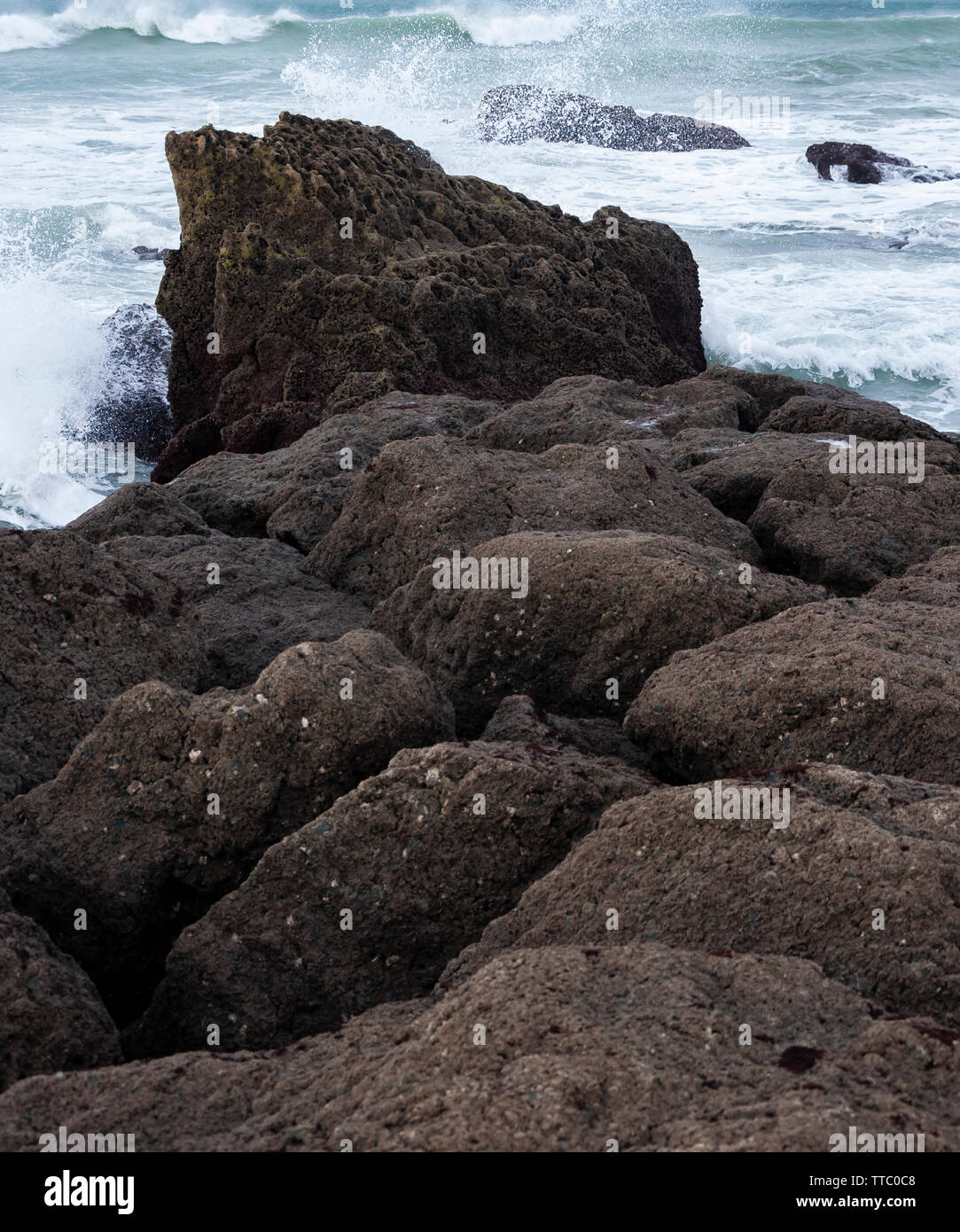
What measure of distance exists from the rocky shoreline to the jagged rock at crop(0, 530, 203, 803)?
17 millimetres

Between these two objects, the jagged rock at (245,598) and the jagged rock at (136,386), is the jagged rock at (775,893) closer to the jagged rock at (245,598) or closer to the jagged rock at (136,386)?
the jagged rock at (245,598)

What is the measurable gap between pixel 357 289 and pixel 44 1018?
8.13 meters

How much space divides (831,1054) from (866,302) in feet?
59.7

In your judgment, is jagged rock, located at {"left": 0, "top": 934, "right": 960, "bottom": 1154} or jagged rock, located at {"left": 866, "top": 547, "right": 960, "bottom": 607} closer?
jagged rock, located at {"left": 0, "top": 934, "right": 960, "bottom": 1154}

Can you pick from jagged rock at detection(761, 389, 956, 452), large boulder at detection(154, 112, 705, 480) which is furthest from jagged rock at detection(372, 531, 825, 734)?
large boulder at detection(154, 112, 705, 480)

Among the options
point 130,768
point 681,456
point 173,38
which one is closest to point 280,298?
point 681,456

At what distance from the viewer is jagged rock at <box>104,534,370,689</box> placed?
19.1 feet

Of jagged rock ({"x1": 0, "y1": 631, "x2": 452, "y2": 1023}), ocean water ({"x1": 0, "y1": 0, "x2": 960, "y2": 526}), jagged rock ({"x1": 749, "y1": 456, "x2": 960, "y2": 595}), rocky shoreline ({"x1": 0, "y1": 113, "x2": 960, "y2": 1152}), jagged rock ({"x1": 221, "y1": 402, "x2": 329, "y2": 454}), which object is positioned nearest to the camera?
rocky shoreline ({"x1": 0, "y1": 113, "x2": 960, "y2": 1152})

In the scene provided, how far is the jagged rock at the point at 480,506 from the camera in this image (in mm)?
6348

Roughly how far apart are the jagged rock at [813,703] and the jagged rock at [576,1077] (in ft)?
4.77

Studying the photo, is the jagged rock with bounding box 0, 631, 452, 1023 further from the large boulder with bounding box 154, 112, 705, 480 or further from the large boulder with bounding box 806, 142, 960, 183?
the large boulder with bounding box 806, 142, 960, 183

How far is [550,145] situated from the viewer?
28.6 m

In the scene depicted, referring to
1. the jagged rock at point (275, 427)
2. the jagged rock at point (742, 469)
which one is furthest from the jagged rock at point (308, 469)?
the jagged rock at point (742, 469)

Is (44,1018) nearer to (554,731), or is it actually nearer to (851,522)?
(554,731)
